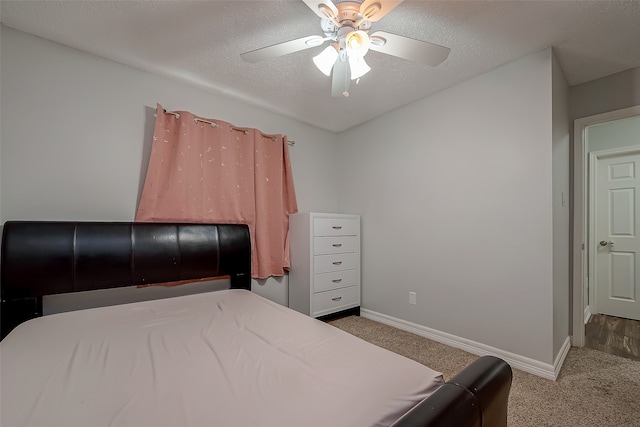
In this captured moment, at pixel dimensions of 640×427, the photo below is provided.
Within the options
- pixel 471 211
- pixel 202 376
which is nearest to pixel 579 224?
pixel 471 211

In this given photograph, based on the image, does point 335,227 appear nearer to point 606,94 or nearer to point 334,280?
point 334,280

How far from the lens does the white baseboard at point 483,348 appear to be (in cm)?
184

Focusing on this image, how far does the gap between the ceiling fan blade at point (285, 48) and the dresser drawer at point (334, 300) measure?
2.07 m

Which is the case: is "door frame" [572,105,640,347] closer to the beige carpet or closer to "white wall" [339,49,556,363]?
the beige carpet

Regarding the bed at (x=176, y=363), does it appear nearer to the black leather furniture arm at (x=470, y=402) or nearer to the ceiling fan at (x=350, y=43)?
the black leather furniture arm at (x=470, y=402)

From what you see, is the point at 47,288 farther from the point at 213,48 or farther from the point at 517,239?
the point at 517,239

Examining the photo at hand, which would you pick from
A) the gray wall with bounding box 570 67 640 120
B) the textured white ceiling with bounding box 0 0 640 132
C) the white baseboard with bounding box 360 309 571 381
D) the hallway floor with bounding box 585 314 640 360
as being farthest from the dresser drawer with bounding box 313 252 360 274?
the gray wall with bounding box 570 67 640 120

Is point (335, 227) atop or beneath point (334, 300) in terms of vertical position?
atop

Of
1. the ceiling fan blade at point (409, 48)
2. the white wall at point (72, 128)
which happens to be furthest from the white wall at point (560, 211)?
the white wall at point (72, 128)

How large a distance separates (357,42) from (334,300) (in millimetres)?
2325

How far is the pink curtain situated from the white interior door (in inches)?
145

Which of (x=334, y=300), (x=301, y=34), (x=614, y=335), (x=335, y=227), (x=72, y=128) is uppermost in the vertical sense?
(x=301, y=34)

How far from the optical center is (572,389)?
1.69 metres

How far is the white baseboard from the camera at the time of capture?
6.05ft
